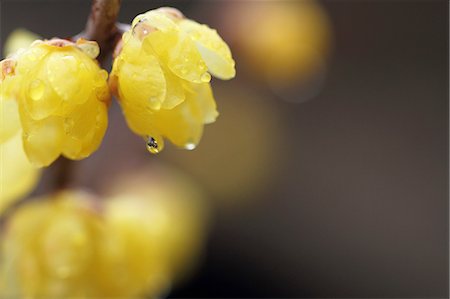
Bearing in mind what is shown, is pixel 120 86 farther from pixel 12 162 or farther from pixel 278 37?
pixel 278 37

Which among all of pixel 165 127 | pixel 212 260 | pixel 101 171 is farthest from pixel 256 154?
pixel 165 127

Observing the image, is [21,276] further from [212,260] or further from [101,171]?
[212,260]

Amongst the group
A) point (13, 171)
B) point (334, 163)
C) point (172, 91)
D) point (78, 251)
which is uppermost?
point (172, 91)

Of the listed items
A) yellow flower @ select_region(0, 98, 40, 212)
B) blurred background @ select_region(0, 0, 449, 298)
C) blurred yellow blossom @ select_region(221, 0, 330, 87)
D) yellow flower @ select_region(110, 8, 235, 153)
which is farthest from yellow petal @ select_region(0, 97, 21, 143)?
blurred background @ select_region(0, 0, 449, 298)

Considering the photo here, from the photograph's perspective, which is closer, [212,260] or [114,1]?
[114,1]

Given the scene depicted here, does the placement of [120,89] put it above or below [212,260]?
above

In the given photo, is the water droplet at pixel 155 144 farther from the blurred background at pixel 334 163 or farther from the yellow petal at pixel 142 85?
the blurred background at pixel 334 163

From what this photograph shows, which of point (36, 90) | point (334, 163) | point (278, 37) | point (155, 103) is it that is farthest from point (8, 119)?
point (334, 163)
